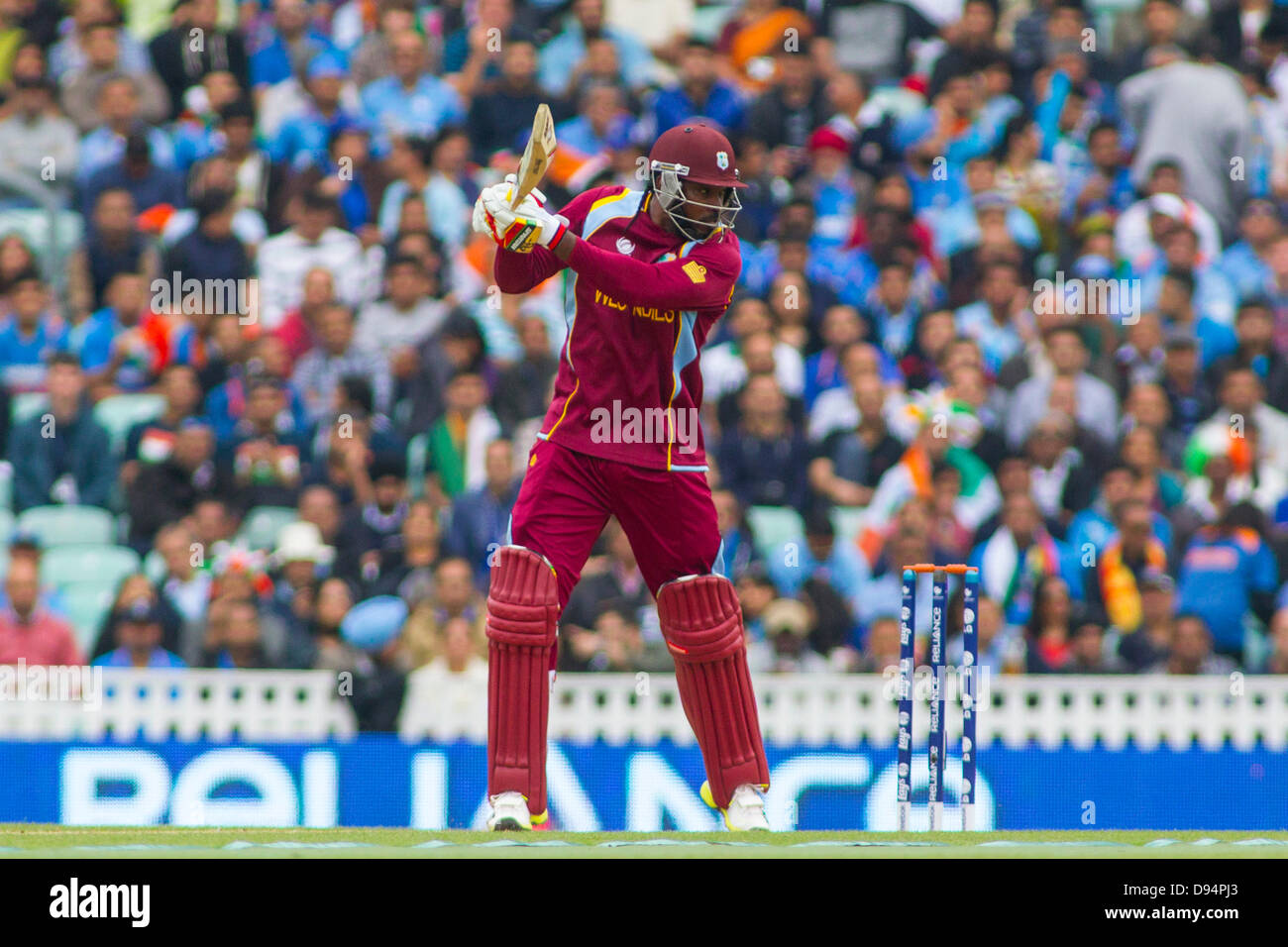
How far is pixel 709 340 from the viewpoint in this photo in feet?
43.4

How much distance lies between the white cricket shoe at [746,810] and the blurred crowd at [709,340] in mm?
3316

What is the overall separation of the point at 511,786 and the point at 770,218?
7.16 m

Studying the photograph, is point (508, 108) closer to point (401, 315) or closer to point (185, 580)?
point (401, 315)

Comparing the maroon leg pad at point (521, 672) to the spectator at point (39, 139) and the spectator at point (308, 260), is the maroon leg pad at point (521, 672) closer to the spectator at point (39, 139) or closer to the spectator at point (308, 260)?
the spectator at point (308, 260)

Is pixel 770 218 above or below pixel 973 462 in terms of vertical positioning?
above

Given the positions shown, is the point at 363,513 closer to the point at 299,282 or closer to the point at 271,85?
the point at 299,282

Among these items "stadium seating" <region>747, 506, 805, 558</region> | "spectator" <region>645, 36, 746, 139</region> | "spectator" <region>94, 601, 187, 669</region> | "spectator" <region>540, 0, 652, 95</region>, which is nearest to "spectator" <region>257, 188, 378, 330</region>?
"spectator" <region>540, 0, 652, 95</region>

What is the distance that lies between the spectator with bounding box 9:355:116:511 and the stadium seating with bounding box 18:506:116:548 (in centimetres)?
7

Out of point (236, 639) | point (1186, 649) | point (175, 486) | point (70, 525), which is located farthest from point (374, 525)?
point (1186, 649)

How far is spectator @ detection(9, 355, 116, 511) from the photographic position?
12508mm
